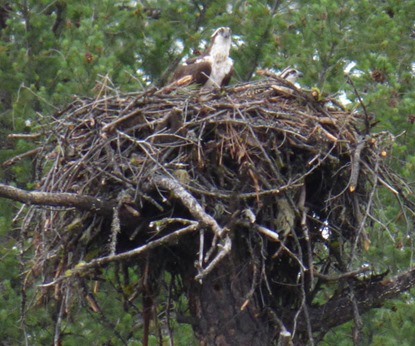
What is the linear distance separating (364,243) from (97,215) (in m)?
1.55

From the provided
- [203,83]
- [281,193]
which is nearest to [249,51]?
[203,83]

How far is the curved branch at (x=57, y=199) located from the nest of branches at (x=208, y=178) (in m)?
0.01

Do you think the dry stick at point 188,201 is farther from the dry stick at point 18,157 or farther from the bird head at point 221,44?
the bird head at point 221,44

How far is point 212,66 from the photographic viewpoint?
8.80 meters

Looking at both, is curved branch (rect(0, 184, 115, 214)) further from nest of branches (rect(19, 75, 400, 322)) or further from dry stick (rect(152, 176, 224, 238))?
dry stick (rect(152, 176, 224, 238))

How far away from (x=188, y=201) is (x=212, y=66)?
3261 millimetres

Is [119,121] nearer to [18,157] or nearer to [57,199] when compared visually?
[18,157]

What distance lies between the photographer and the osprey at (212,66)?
8602 millimetres

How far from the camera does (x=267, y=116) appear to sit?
22.1ft

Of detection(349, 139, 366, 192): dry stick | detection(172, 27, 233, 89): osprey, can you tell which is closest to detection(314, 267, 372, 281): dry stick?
detection(349, 139, 366, 192): dry stick

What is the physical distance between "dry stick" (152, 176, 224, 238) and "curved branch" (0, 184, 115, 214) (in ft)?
0.98

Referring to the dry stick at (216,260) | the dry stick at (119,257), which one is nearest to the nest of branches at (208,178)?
the dry stick at (119,257)

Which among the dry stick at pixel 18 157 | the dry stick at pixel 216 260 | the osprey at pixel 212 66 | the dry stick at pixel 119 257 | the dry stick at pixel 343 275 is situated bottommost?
the osprey at pixel 212 66

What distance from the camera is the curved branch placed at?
5.48m
